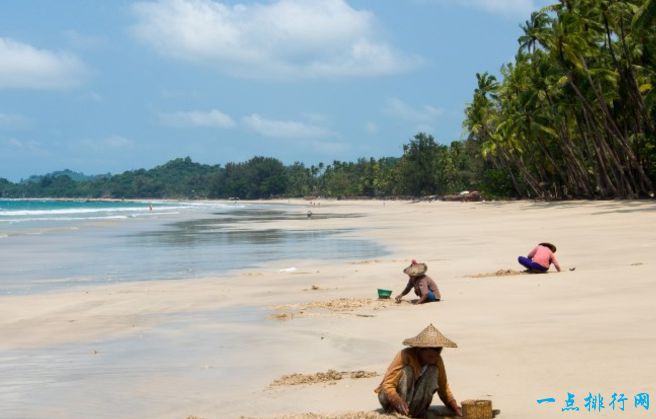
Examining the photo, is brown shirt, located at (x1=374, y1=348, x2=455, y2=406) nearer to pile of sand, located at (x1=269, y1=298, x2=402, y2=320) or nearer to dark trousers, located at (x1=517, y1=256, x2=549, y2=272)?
pile of sand, located at (x1=269, y1=298, x2=402, y2=320)

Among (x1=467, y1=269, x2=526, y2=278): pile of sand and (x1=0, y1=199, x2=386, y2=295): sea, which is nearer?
(x1=467, y1=269, x2=526, y2=278): pile of sand

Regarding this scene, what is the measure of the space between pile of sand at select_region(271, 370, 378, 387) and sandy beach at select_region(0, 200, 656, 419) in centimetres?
2

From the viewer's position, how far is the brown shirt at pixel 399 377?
6867 millimetres

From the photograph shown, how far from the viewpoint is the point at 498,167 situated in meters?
87.1

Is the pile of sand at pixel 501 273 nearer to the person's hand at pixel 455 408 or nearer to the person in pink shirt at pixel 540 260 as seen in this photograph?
the person in pink shirt at pixel 540 260

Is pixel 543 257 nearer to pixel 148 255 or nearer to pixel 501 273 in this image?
pixel 501 273

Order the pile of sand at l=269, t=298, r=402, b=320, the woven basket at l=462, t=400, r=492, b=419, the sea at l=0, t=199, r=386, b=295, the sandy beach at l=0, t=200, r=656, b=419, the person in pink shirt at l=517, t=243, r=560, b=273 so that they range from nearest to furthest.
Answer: the woven basket at l=462, t=400, r=492, b=419 → the sandy beach at l=0, t=200, r=656, b=419 → the pile of sand at l=269, t=298, r=402, b=320 → the person in pink shirt at l=517, t=243, r=560, b=273 → the sea at l=0, t=199, r=386, b=295

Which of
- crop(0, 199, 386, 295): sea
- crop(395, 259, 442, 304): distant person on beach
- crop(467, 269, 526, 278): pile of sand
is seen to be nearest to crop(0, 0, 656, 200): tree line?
crop(0, 199, 386, 295): sea

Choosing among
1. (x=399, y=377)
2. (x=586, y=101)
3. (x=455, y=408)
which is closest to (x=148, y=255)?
(x=399, y=377)

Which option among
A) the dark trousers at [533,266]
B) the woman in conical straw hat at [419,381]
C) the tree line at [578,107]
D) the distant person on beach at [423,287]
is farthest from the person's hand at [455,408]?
the tree line at [578,107]

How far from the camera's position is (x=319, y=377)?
839cm

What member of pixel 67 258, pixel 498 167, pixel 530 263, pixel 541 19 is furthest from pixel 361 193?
pixel 530 263

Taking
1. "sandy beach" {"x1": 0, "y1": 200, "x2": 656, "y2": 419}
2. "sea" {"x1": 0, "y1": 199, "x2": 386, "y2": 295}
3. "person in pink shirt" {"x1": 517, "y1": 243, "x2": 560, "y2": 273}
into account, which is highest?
"person in pink shirt" {"x1": 517, "y1": 243, "x2": 560, "y2": 273}

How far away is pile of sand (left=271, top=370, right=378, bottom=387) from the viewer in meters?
8.27
